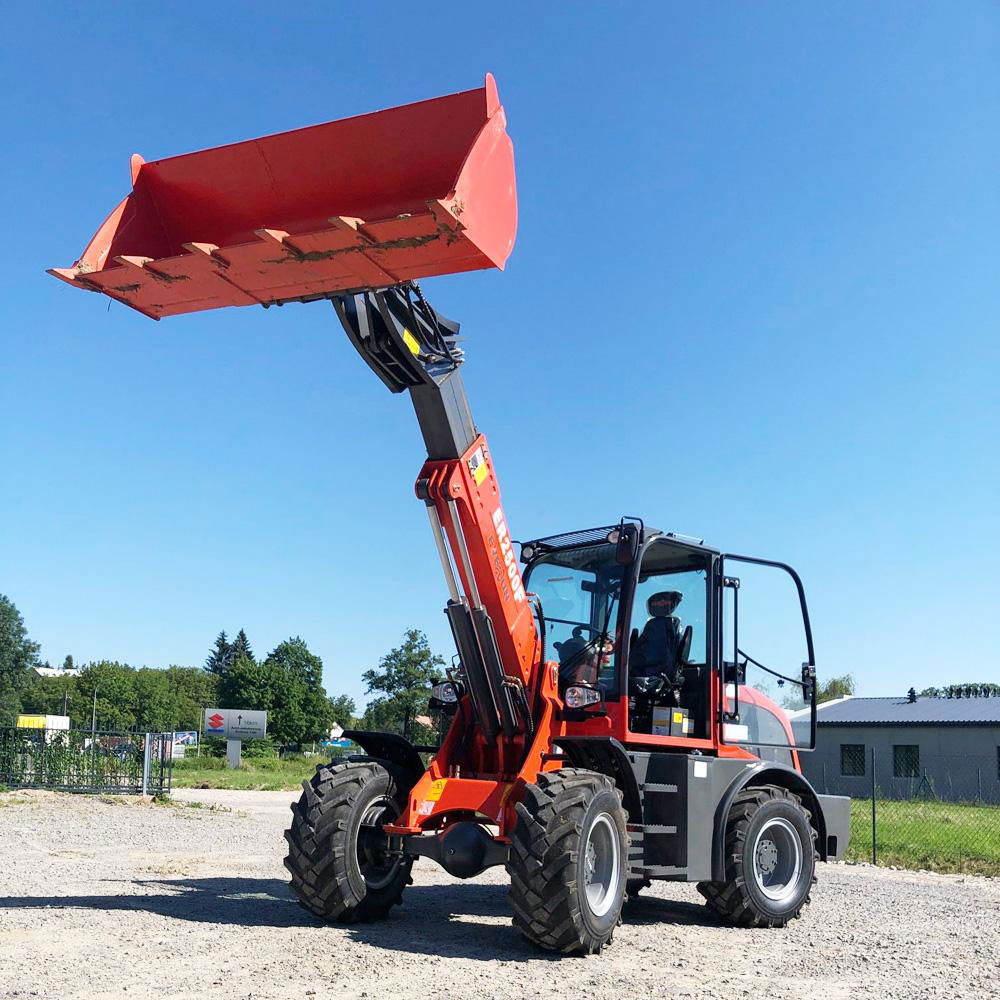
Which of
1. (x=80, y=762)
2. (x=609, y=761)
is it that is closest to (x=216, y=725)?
(x=80, y=762)

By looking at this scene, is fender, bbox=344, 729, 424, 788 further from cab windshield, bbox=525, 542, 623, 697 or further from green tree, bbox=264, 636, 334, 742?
green tree, bbox=264, 636, 334, 742

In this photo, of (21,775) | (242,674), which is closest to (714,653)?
(21,775)

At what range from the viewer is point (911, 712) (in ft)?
143

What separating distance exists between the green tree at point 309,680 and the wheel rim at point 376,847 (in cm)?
9020

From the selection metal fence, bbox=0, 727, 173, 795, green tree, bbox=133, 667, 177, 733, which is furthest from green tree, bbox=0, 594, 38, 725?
metal fence, bbox=0, 727, 173, 795

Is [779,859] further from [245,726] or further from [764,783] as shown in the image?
[245,726]

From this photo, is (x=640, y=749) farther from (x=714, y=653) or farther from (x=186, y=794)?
(x=186, y=794)

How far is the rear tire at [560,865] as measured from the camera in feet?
23.7

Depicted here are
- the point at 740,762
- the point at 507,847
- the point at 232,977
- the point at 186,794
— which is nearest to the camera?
the point at 232,977

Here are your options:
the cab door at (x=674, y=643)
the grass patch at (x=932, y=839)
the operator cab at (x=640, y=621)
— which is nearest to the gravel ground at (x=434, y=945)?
the cab door at (x=674, y=643)

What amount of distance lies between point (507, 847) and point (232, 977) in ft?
7.09

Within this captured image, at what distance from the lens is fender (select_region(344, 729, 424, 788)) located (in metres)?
9.13

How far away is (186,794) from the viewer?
30438 mm

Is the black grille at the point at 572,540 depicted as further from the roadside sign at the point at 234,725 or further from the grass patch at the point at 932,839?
the roadside sign at the point at 234,725
